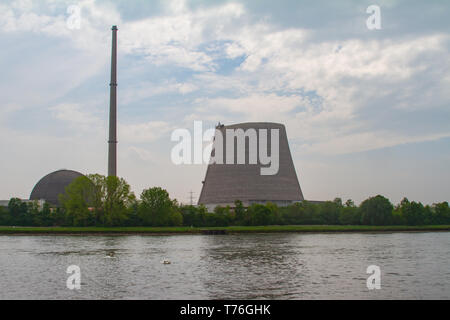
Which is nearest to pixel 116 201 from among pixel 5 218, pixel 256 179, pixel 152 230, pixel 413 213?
pixel 152 230

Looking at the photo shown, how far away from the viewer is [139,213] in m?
67.2

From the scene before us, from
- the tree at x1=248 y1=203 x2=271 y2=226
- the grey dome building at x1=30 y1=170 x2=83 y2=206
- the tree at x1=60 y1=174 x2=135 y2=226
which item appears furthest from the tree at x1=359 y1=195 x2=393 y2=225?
the grey dome building at x1=30 y1=170 x2=83 y2=206

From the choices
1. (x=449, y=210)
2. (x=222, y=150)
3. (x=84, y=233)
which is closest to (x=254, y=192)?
(x=222, y=150)

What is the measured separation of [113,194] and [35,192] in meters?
48.6

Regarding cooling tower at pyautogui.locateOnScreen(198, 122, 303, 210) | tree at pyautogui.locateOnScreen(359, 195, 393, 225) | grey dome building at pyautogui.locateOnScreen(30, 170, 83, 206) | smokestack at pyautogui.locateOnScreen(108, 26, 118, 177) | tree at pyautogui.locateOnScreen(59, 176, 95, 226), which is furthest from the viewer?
grey dome building at pyautogui.locateOnScreen(30, 170, 83, 206)

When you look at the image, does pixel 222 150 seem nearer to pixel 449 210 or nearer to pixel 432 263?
pixel 449 210

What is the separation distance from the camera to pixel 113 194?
66.9 meters

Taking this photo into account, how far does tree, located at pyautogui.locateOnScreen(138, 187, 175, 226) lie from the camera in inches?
2613

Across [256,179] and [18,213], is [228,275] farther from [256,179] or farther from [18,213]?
[256,179]

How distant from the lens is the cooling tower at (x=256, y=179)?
96938 millimetres

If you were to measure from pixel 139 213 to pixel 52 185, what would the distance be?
46493mm

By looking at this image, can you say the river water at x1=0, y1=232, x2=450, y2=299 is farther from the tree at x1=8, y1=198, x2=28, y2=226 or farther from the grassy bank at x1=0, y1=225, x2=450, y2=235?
the tree at x1=8, y1=198, x2=28, y2=226

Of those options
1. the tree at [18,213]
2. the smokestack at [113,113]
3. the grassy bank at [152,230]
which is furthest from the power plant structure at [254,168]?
the tree at [18,213]

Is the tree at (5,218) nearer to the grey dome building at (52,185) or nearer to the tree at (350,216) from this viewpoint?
the grey dome building at (52,185)
